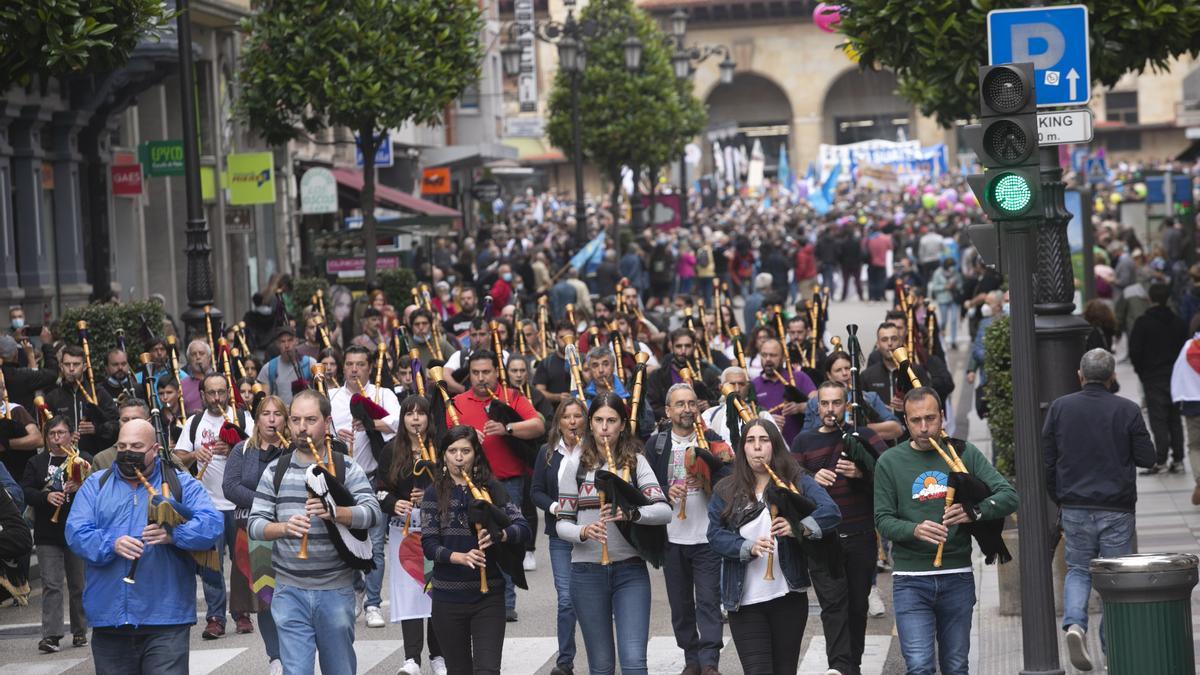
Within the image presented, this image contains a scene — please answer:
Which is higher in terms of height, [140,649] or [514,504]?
[514,504]

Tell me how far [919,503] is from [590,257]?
2559 centimetres

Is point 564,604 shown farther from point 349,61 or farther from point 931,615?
point 349,61

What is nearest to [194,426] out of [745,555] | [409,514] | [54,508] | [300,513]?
[54,508]

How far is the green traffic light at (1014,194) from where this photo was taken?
365 inches

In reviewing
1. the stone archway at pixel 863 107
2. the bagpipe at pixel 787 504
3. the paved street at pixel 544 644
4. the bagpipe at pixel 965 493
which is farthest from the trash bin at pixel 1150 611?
the stone archway at pixel 863 107

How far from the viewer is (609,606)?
10.3m

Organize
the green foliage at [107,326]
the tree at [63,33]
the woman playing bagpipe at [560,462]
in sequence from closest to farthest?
the woman playing bagpipe at [560,462], the tree at [63,33], the green foliage at [107,326]

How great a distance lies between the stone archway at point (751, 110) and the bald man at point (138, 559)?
8829 cm

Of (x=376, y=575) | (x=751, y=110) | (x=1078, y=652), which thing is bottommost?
(x=1078, y=652)

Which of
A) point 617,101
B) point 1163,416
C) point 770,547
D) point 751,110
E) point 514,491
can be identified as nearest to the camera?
point 770,547

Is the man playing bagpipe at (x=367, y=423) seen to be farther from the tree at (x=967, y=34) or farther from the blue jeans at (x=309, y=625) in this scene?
the tree at (x=967, y=34)

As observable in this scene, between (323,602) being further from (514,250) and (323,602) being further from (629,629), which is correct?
(514,250)

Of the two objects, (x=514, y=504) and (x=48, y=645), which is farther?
(x=48, y=645)

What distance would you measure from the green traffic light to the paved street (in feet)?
9.69
